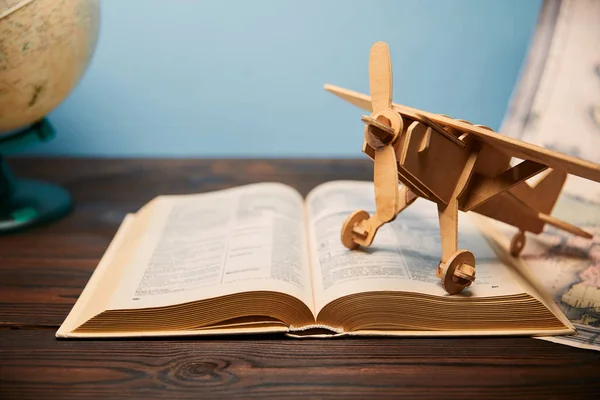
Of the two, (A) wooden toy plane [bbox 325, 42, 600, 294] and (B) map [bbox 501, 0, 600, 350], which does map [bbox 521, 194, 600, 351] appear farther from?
(A) wooden toy plane [bbox 325, 42, 600, 294]

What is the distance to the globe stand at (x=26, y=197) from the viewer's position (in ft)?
3.43

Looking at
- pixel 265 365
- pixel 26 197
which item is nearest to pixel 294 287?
pixel 265 365

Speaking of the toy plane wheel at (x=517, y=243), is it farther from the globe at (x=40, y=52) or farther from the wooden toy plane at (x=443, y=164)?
the globe at (x=40, y=52)

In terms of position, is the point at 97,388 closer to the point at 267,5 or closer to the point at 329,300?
the point at 329,300

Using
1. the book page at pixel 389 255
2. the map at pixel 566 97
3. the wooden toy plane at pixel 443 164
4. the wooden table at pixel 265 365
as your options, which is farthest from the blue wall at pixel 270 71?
the wooden table at pixel 265 365

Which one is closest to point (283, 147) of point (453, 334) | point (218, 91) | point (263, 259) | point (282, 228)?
point (218, 91)

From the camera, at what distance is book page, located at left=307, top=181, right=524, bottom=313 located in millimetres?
783

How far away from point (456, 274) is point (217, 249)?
1.15 feet

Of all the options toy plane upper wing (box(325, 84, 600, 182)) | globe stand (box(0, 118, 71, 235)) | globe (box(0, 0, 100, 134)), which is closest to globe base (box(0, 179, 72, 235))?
globe stand (box(0, 118, 71, 235))

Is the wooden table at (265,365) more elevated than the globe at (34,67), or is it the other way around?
the globe at (34,67)

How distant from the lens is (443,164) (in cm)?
78

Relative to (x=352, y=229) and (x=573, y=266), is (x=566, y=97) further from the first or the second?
(x=352, y=229)

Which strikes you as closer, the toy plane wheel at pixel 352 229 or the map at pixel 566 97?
the toy plane wheel at pixel 352 229

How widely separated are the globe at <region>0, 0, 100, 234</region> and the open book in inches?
10.0
